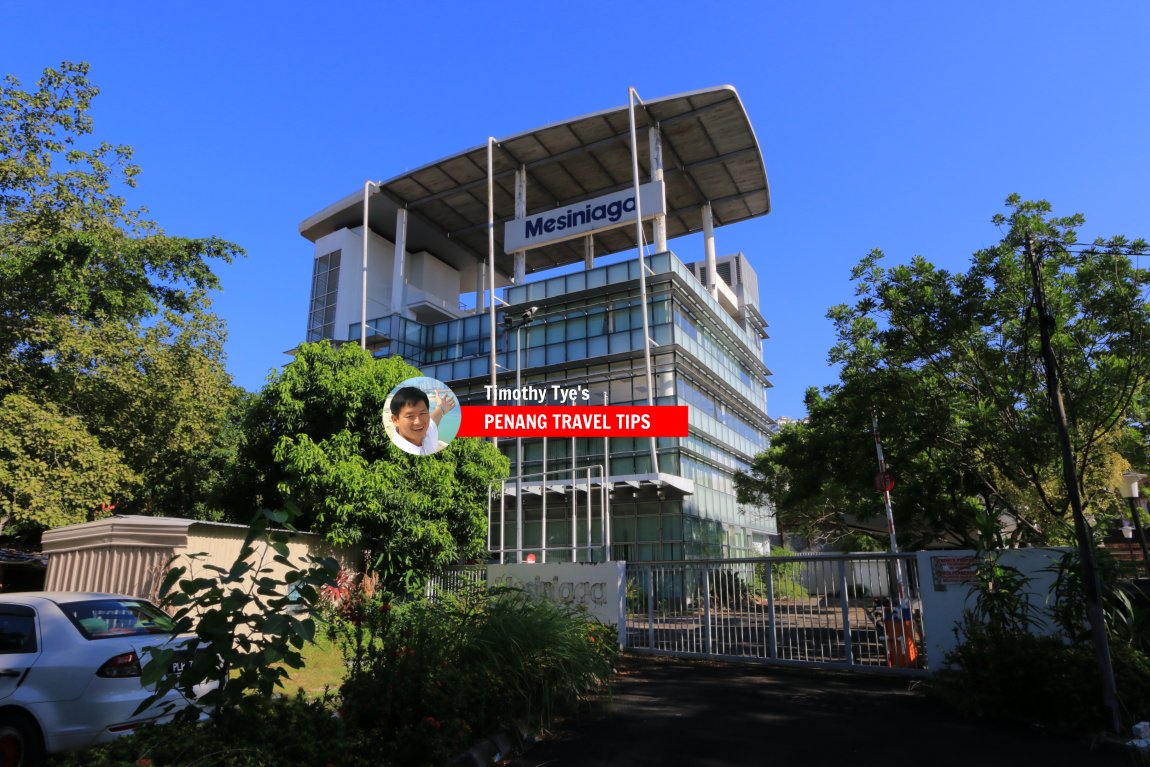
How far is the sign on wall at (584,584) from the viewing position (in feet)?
44.4

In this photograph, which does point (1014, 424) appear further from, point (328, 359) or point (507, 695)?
point (328, 359)

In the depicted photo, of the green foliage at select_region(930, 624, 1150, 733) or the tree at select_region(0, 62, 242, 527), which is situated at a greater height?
the tree at select_region(0, 62, 242, 527)

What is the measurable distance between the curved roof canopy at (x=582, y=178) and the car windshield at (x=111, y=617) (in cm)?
3091

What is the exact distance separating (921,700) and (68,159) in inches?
916

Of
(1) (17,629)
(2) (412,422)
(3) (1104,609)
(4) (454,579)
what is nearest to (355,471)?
(2) (412,422)

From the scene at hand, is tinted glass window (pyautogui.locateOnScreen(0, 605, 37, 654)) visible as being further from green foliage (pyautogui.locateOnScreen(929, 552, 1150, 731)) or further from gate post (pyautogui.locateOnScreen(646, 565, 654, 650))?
gate post (pyautogui.locateOnScreen(646, 565, 654, 650))

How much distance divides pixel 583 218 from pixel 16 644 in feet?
101

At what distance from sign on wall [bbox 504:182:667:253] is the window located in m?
13.1

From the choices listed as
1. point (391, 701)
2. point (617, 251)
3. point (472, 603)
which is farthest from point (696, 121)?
point (391, 701)

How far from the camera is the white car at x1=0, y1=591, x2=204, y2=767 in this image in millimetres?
5371

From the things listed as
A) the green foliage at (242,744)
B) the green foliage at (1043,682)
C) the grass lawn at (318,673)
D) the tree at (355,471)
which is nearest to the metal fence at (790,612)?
the green foliage at (1043,682)

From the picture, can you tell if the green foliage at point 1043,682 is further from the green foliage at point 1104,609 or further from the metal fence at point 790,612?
the metal fence at point 790,612

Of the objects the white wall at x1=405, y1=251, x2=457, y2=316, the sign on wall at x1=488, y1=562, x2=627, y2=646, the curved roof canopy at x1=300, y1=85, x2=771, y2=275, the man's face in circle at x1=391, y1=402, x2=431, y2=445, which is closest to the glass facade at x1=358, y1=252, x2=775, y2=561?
the white wall at x1=405, y1=251, x2=457, y2=316

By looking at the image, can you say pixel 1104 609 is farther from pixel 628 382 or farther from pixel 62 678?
pixel 628 382
